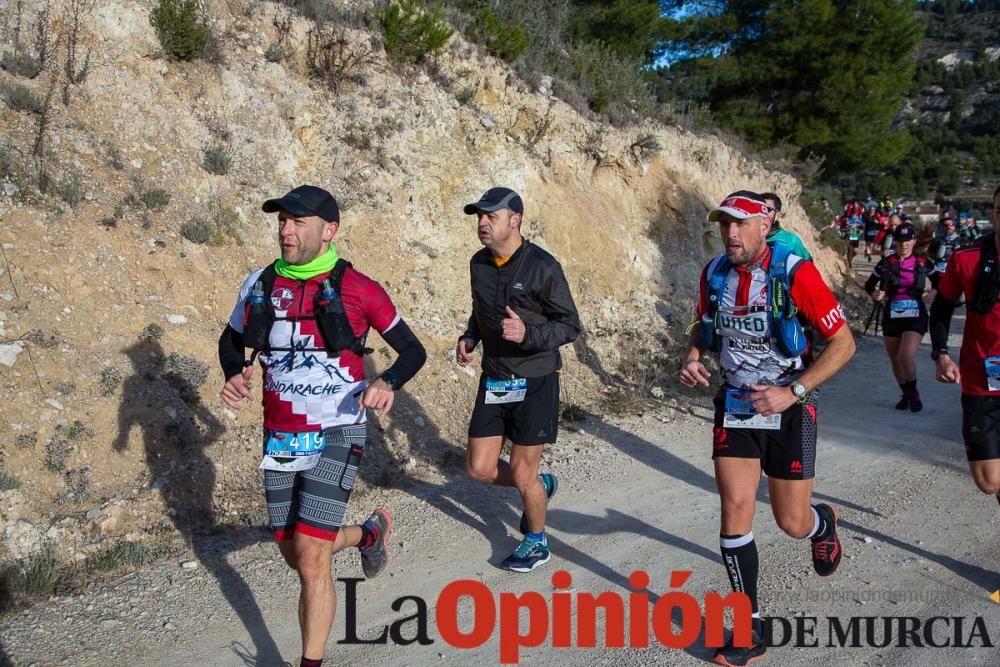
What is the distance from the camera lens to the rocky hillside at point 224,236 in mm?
5527

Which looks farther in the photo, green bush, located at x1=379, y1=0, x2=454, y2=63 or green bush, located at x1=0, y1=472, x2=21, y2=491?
green bush, located at x1=379, y1=0, x2=454, y2=63

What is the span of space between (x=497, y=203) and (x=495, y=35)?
8.25 meters

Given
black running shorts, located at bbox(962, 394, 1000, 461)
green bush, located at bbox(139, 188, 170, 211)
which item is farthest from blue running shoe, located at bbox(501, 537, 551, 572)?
green bush, located at bbox(139, 188, 170, 211)

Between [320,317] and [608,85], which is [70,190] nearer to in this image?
[320,317]

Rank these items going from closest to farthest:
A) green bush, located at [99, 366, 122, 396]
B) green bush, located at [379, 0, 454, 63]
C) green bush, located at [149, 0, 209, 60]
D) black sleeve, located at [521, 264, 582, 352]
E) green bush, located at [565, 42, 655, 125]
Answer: black sleeve, located at [521, 264, 582, 352] → green bush, located at [99, 366, 122, 396] → green bush, located at [149, 0, 209, 60] → green bush, located at [379, 0, 454, 63] → green bush, located at [565, 42, 655, 125]

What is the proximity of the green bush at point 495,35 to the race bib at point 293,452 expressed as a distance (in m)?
9.56

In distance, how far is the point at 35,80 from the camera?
7.52m

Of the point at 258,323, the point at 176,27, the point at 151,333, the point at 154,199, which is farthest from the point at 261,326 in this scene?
the point at 176,27

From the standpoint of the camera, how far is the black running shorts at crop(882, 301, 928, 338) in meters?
8.55

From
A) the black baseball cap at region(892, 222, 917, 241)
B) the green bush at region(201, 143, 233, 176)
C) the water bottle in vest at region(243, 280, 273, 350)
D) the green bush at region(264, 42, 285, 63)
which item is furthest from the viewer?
the green bush at region(264, 42, 285, 63)

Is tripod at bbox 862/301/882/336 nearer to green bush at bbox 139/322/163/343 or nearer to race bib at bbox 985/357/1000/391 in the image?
race bib at bbox 985/357/1000/391

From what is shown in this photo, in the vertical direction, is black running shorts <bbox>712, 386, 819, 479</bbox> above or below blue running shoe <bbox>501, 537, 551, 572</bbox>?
above

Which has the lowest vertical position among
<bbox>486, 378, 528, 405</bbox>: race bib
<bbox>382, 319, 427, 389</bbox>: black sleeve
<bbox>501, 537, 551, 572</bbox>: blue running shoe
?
<bbox>501, 537, 551, 572</bbox>: blue running shoe

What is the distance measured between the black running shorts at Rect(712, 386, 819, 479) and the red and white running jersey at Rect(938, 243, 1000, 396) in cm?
127
